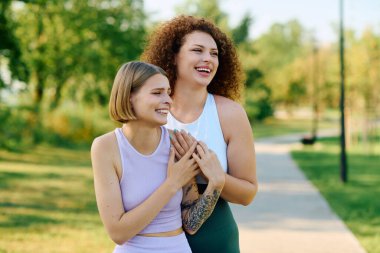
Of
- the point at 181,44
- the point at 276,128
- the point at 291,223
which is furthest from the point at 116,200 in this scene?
the point at 276,128

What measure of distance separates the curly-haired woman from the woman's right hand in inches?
2.8

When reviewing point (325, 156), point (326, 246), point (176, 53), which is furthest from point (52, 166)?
point (176, 53)

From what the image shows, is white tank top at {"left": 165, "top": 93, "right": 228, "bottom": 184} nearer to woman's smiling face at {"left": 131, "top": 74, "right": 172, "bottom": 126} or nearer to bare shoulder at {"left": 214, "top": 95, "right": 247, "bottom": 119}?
bare shoulder at {"left": 214, "top": 95, "right": 247, "bottom": 119}

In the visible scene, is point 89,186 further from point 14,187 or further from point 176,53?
point 176,53

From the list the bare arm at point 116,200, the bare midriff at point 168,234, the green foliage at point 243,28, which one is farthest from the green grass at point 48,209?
the green foliage at point 243,28

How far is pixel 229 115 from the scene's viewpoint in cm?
242

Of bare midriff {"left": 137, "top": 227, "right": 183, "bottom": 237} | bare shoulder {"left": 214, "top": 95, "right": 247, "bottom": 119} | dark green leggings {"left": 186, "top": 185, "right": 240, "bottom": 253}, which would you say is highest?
bare shoulder {"left": 214, "top": 95, "right": 247, "bottom": 119}

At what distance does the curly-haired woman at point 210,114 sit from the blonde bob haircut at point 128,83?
9.8 inches

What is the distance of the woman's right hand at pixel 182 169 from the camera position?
204 centimetres

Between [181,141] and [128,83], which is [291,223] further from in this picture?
[128,83]

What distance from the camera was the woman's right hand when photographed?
2039 millimetres

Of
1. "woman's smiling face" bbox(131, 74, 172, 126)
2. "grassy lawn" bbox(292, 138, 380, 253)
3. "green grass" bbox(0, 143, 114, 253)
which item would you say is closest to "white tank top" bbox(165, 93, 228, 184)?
"woman's smiling face" bbox(131, 74, 172, 126)

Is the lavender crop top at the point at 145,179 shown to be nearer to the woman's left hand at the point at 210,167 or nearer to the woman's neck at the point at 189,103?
the woman's left hand at the point at 210,167

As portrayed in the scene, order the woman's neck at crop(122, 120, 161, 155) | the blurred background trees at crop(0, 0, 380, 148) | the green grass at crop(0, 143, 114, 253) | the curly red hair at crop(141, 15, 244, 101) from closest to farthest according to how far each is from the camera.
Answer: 1. the woman's neck at crop(122, 120, 161, 155)
2. the curly red hair at crop(141, 15, 244, 101)
3. the green grass at crop(0, 143, 114, 253)
4. the blurred background trees at crop(0, 0, 380, 148)
